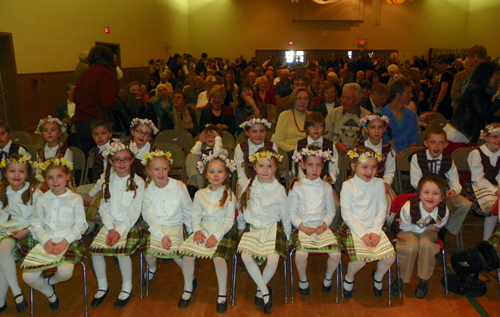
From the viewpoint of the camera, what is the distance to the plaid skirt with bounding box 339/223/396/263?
128 inches

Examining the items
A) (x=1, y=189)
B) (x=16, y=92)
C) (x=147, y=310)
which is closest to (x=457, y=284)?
(x=147, y=310)

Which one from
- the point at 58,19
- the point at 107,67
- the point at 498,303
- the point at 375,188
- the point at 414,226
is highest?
the point at 58,19

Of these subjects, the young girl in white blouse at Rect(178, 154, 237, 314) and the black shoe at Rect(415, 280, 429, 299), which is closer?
the young girl in white blouse at Rect(178, 154, 237, 314)

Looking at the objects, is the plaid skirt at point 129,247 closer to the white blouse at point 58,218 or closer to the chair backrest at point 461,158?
the white blouse at point 58,218

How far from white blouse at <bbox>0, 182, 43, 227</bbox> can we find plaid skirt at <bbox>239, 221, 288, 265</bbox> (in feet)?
5.91

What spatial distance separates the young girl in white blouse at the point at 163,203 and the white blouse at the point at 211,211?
0.11 metres

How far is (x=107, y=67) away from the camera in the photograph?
4.75 metres

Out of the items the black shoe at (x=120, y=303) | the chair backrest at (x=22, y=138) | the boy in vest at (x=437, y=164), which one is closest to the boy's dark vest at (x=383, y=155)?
the boy in vest at (x=437, y=164)

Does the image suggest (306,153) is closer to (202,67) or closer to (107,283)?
(107,283)

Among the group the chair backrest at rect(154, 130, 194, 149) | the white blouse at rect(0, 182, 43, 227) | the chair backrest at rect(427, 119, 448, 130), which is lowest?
the white blouse at rect(0, 182, 43, 227)

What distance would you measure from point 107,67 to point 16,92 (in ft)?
17.9

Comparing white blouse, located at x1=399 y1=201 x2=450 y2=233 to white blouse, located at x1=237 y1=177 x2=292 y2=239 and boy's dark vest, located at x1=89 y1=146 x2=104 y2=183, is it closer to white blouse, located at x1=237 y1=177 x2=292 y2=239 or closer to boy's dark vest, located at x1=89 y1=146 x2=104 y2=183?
white blouse, located at x1=237 y1=177 x2=292 y2=239

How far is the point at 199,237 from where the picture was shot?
3389 millimetres

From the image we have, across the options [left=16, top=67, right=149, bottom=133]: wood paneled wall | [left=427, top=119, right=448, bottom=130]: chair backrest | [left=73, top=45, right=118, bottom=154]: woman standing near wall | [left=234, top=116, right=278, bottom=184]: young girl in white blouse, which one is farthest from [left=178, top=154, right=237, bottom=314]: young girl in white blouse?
[left=16, top=67, right=149, bottom=133]: wood paneled wall
